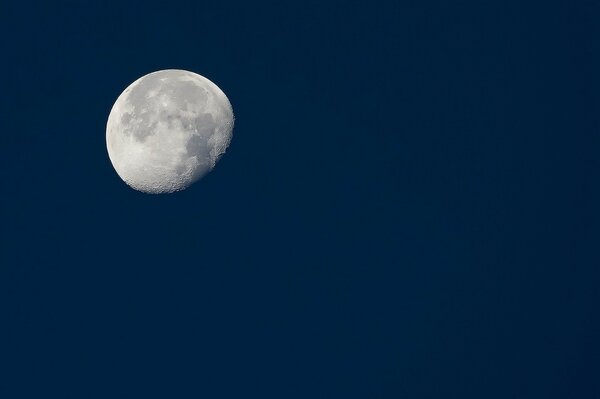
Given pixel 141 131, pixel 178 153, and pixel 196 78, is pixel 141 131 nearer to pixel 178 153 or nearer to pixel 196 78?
pixel 178 153

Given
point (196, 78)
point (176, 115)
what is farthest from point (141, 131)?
point (196, 78)

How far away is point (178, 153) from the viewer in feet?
65.6

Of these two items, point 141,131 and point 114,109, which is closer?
point 141,131

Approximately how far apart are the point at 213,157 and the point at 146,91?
98.1 inches

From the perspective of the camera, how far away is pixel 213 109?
20719 millimetres

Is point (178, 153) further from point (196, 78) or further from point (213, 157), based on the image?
point (196, 78)

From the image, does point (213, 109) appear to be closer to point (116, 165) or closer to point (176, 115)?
point (176, 115)

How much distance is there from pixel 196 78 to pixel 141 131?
2460 mm

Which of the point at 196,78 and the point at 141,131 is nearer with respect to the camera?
the point at 141,131

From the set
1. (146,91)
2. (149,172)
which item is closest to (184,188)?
(149,172)

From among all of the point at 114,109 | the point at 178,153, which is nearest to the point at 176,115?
the point at 178,153

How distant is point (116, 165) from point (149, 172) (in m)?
1.27

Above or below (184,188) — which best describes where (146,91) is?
above

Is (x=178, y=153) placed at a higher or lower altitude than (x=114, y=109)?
lower
